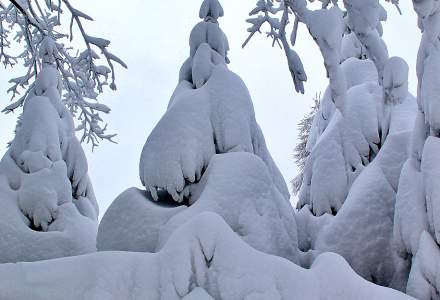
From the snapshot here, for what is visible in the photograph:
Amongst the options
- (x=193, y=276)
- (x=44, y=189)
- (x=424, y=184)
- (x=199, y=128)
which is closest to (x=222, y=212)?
(x=199, y=128)

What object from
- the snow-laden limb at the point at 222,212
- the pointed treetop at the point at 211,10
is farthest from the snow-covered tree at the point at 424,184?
the pointed treetop at the point at 211,10

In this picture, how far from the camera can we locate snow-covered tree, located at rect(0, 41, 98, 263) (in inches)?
278

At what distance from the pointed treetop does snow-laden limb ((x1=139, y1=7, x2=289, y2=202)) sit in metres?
0.35

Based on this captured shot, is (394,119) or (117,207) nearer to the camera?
(117,207)

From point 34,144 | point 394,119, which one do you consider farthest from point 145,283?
point 34,144

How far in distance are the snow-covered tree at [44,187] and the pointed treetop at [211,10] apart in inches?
121

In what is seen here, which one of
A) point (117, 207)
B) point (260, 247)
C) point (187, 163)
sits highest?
point (187, 163)

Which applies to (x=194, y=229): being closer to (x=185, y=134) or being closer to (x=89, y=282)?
(x=89, y=282)

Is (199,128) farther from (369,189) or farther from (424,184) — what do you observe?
(424,184)

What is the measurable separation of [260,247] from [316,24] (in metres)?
2.06

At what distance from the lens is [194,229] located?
12.6 feet

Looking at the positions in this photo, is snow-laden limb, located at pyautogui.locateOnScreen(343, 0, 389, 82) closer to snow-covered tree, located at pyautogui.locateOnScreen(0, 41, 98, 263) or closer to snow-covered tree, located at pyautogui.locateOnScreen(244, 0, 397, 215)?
snow-covered tree, located at pyautogui.locateOnScreen(244, 0, 397, 215)

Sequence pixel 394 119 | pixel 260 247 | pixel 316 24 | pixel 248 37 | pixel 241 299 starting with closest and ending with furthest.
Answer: pixel 241 299 < pixel 316 24 < pixel 260 247 < pixel 248 37 < pixel 394 119

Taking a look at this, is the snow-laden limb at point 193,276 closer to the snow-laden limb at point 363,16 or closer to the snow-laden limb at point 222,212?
the snow-laden limb at point 222,212
